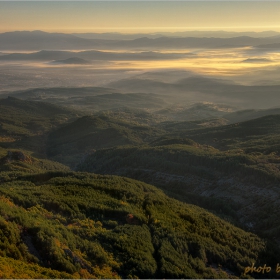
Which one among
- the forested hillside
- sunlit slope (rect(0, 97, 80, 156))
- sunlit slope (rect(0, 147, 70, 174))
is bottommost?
sunlit slope (rect(0, 97, 80, 156))

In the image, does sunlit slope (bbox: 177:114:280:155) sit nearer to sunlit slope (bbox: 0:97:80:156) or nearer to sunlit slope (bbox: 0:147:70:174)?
sunlit slope (bbox: 0:147:70:174)

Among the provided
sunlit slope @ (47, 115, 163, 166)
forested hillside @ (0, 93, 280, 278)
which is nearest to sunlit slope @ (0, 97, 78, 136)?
sunlit slope @ (47, 115, 163, 166)

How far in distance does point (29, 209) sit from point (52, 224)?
3.99 metres

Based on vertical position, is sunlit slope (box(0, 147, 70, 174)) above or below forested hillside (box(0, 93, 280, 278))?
below

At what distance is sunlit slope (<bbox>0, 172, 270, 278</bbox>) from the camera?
26.0 meters

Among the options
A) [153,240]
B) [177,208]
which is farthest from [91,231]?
[177,208]

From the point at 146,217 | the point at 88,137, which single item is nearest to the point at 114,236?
the point at 146,217

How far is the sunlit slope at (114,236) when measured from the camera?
26000 millimetres

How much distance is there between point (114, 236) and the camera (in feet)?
103

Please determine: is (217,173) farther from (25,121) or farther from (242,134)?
(25,121)

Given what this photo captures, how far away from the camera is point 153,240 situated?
32.8m

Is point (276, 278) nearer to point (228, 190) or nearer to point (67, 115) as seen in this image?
point (228, 190)

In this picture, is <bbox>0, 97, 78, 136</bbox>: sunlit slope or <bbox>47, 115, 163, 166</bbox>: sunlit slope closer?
<bbox>47, 115, 163, 166</bbox>: sunlit slope

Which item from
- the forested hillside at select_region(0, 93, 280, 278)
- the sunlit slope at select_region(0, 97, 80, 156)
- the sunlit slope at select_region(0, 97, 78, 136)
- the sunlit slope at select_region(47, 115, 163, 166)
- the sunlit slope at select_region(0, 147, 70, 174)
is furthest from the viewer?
the sunlit slope at select_region(0, 97, 78, 136)
